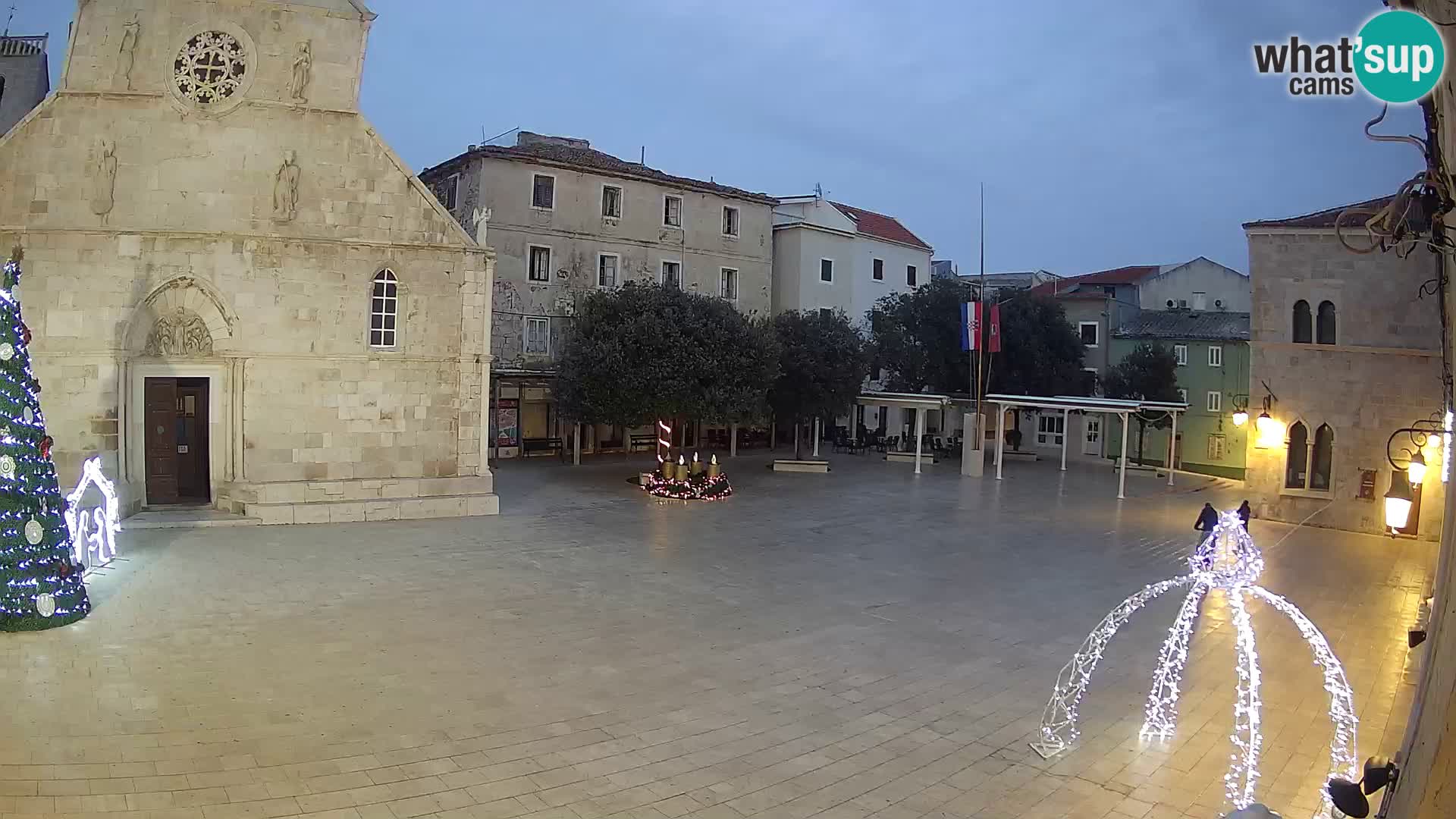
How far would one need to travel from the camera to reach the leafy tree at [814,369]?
107 feet

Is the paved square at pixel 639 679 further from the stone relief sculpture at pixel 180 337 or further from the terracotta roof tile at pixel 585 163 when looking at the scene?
the terracotta roof tile at pixel 585 163

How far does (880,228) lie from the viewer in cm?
4762

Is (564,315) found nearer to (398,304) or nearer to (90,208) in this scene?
(398,304)

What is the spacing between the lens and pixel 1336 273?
21.3 metres

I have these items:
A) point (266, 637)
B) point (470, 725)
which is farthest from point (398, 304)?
point (470, 725)

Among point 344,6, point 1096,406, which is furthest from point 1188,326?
point 344,6

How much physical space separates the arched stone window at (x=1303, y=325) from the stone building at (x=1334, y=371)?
2 cm

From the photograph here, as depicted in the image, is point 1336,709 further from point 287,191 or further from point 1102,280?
point 1102,280

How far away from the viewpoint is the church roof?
19.7 m

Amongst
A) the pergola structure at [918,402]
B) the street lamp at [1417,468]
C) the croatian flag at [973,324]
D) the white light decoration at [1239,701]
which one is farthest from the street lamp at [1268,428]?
the white light decoration at [1239,701]

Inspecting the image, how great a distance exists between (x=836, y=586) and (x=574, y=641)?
4905 mm

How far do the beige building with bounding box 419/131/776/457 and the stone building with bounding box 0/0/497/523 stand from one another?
1119cm

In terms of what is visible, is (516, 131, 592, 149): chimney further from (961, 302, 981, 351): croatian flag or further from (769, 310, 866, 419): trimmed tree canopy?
(961, 302, 981, 351): croatian flag

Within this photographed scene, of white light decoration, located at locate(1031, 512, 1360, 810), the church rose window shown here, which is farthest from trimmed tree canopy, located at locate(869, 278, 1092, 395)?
white light decoration, located at locate(1031, 512, 1360, 810)
